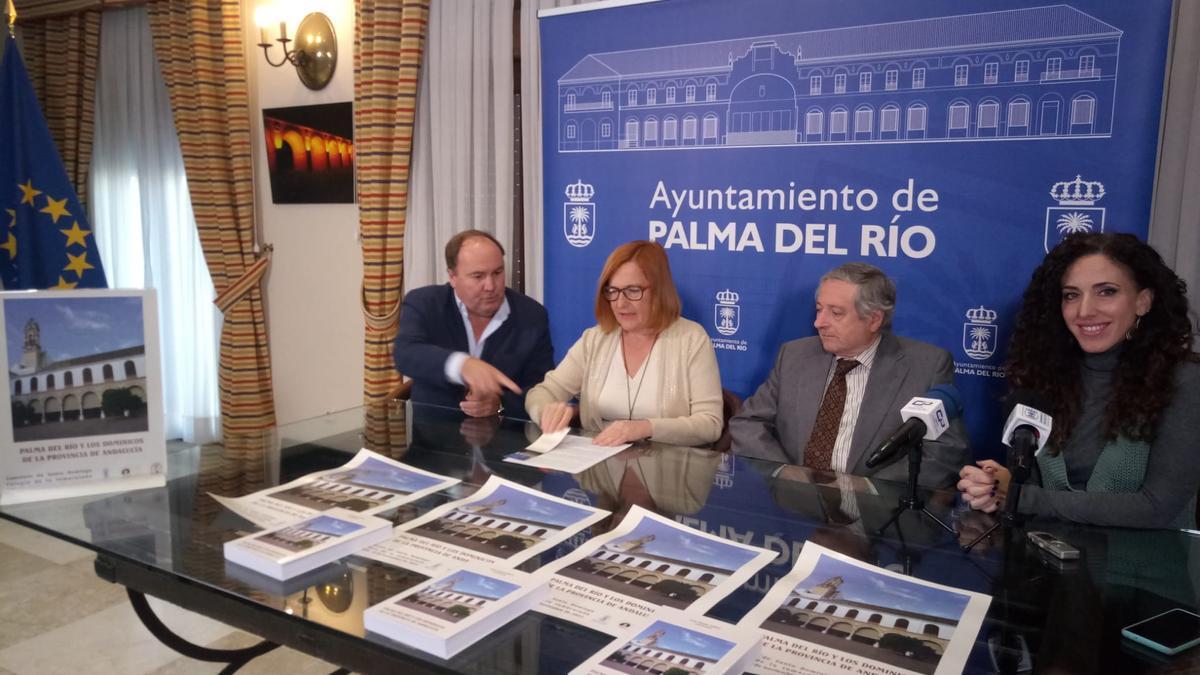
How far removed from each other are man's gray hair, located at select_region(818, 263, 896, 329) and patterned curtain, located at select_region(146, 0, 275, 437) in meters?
3.72

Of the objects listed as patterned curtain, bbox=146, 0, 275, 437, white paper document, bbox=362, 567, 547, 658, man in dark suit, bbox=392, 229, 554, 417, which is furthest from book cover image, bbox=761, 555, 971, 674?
patterned curtain, bbox=146, 0, 275, 437

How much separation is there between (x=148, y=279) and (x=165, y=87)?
129cm

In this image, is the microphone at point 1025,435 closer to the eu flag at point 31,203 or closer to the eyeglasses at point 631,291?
the eyeglasses at point 631,291

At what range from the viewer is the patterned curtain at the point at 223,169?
15.2ft

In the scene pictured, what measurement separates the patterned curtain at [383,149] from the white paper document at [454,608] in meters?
2.98

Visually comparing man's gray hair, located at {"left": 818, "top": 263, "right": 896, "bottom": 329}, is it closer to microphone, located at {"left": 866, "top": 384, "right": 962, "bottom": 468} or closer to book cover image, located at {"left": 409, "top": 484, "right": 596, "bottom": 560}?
microphone, located at {"left": 866, "top": 384, "right": 962, "bottom": 468}

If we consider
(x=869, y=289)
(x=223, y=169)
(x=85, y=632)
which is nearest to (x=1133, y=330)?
(x=869, y=289)

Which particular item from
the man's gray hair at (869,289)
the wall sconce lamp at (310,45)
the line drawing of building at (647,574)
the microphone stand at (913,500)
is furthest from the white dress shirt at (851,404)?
the wall sconce lamp at (310,45)

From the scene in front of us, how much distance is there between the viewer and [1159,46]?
7.73 ft

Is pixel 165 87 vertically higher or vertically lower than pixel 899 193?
higher

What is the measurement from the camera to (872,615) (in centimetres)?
113

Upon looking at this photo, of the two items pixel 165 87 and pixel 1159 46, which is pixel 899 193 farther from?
pixel 165 87

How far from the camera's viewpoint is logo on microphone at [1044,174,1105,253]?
8.18ft

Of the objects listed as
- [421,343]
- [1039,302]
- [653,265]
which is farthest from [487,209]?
[1039,302]
